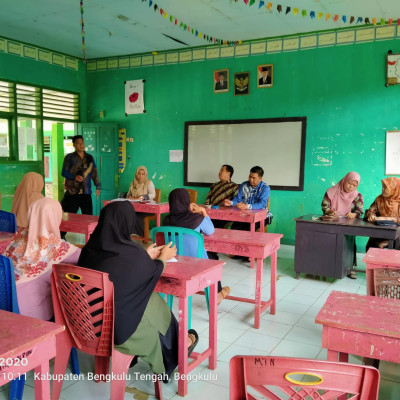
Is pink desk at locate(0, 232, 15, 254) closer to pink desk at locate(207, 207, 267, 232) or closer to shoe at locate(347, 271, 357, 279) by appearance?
pink desk at locate(207, 207, 267, 232)

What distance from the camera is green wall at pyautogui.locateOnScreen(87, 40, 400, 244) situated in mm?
5742

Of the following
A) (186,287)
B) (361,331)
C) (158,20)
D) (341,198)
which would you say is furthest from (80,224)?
(361,331)

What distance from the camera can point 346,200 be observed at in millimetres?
4816

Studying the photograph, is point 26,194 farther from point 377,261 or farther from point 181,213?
point 377,261

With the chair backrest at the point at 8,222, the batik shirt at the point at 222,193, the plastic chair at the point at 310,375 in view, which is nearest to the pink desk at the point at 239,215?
the batik shirt at the point at 222,193

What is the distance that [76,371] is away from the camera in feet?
8.09

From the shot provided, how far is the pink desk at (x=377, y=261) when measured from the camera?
2.50 m

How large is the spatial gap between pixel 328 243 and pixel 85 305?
10.2ft

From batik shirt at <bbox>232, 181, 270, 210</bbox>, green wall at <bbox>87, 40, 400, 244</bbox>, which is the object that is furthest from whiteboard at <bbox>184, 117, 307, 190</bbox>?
batik shirt at <bbox>232, 181, 270, 210</bbox>

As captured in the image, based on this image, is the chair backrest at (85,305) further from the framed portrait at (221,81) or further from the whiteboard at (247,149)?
the framed portrait at (221,81)

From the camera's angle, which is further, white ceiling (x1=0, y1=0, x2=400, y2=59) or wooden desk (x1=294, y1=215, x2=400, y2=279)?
white ceiling (x1=0, y1=0, x2=400, y2=59)

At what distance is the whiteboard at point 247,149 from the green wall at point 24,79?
8.17 ft

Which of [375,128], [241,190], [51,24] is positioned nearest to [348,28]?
[375,128]

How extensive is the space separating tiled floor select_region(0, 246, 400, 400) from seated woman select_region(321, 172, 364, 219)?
0.76 meters
